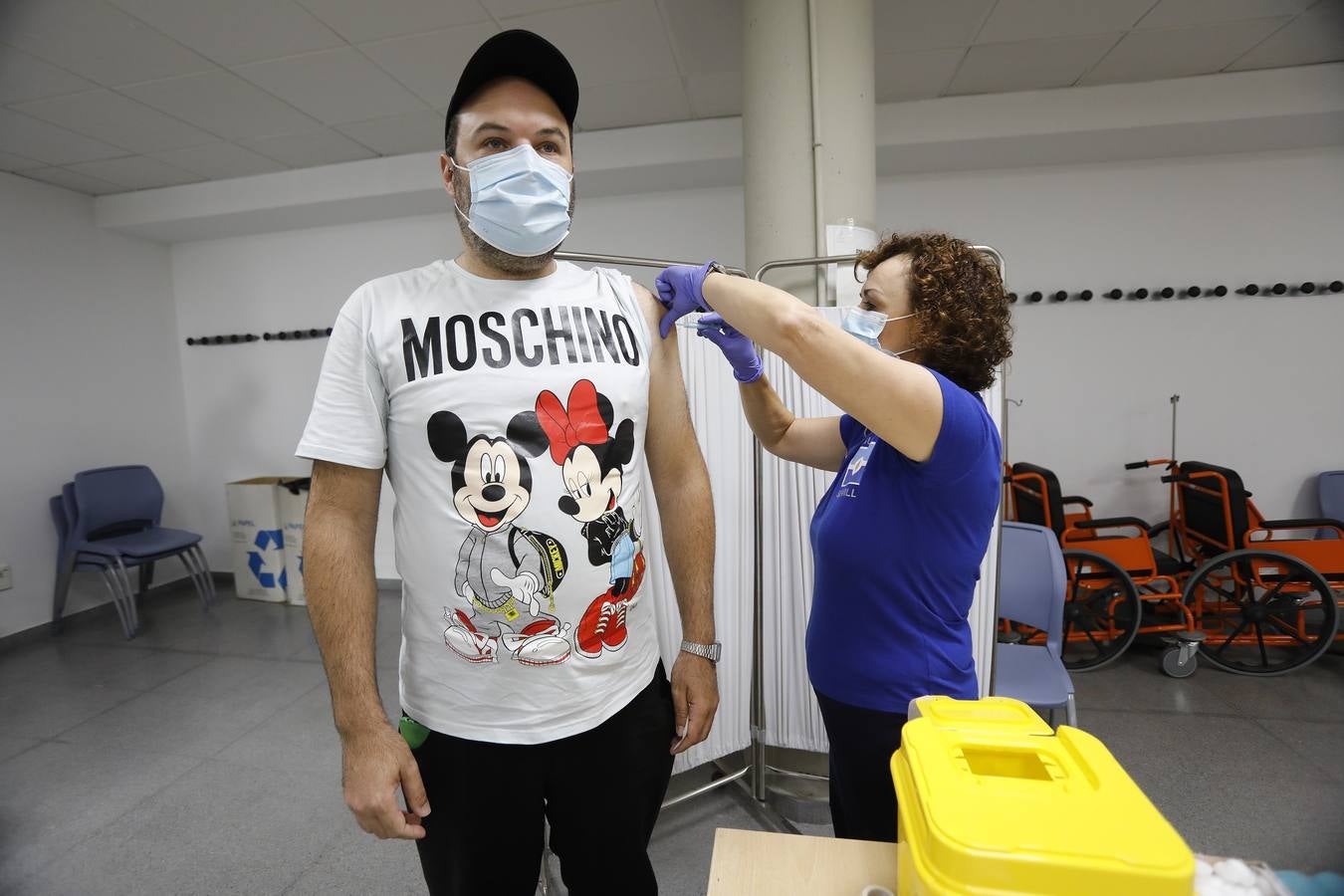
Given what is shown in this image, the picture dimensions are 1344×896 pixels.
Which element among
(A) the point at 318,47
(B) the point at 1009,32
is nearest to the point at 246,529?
(A) the point at 318,47

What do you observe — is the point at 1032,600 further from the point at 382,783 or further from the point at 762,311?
the point at 382,783

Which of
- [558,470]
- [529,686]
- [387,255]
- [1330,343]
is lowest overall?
[529,686]

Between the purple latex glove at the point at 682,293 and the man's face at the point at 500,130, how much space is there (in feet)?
0.80

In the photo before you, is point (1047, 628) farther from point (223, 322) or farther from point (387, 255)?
point (223, 322)

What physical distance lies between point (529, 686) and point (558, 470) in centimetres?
32

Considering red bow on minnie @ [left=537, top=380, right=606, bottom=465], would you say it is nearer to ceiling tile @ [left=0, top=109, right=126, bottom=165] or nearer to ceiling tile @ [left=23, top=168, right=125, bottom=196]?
ceiling tile @ [left=0, top=109, right=126, bottom=165]

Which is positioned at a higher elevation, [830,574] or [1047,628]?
[830,574]

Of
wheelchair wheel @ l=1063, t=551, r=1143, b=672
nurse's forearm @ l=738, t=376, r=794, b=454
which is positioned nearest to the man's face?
→ nurse's forearm @ l=738, t=376, r=794, b=454

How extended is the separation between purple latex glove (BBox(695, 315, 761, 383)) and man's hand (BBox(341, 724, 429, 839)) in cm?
89

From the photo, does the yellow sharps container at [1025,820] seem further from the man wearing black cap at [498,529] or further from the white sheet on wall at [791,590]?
the white sheet on wall at [791,590]

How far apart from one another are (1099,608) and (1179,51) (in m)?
2.59

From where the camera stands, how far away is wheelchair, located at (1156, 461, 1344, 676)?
8.93ft

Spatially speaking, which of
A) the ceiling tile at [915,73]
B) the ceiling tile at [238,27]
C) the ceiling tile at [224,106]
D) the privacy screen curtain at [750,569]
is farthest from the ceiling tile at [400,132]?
the privacy screen curtain at [750,569]

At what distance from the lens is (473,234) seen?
1.00 meters
